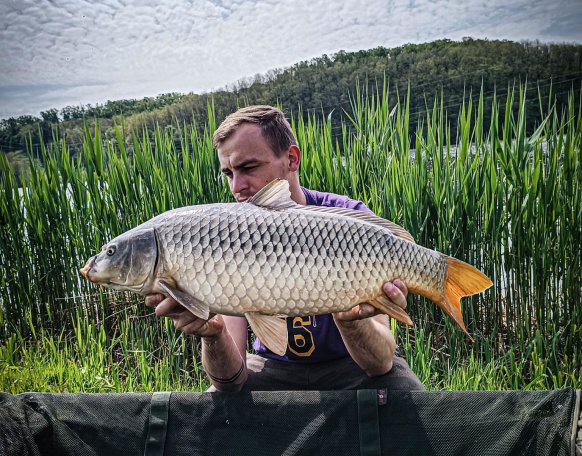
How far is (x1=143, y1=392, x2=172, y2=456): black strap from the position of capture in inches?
54.0

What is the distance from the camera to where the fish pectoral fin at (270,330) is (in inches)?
43.6

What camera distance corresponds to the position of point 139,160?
2832 millimetres

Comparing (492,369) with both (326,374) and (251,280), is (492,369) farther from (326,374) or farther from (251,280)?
(251,280)

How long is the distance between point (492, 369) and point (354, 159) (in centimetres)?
115

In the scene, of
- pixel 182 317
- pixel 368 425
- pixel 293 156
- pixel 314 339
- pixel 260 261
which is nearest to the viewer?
pixel 260 261

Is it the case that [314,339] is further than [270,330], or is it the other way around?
[314,339]

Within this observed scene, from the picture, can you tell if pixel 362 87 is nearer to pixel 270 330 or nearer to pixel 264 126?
pixel 264 126

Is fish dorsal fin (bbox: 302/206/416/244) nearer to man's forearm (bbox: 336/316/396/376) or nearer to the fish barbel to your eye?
the fish barbel

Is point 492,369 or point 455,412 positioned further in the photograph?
point 492,369

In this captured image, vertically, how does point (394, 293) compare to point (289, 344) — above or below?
above

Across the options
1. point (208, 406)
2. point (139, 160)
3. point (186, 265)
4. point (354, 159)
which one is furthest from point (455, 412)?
point (139, 160)

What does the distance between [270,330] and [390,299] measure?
261 mm

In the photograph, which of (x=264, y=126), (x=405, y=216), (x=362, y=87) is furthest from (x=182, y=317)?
(x=362, y=87)

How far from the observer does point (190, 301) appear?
107 cm
